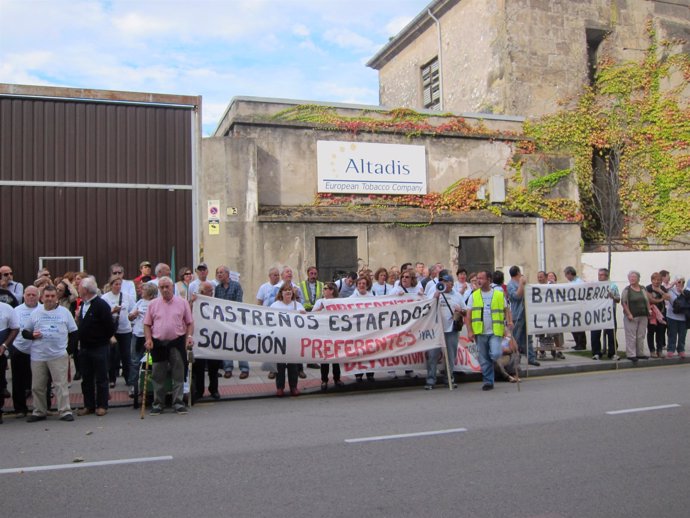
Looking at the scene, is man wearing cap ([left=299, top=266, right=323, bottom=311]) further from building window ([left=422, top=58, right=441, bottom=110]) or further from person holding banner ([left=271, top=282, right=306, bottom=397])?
building window ([left=422, top=58, right=441, bottom=110])

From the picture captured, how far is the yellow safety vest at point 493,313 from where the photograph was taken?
34.5 ft

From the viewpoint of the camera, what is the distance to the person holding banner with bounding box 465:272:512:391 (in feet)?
34.5

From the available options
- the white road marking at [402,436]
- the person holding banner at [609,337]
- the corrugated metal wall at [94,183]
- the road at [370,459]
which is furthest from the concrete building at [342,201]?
the white road marking at [402,436]

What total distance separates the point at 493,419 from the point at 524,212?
13109 millimetres

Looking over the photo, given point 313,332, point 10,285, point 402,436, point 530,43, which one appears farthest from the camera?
point 530,43

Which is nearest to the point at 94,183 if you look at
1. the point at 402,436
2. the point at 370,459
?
the point at 402,436

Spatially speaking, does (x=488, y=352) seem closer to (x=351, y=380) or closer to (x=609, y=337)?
(x=351, y=380)

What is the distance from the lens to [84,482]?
5773mm

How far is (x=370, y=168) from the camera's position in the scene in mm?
18906

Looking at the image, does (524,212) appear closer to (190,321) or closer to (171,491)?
(190,321)

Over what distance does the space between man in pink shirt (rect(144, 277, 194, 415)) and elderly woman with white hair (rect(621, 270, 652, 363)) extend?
341 inches

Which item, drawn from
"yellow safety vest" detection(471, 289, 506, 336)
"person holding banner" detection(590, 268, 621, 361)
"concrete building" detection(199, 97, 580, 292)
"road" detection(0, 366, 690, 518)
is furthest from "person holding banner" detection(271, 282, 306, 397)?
"person holding banner" detection(590, 268, 621, 361)

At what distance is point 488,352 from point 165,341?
5.11 metres

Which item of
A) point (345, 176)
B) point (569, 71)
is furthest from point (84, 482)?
point (569, 71)
